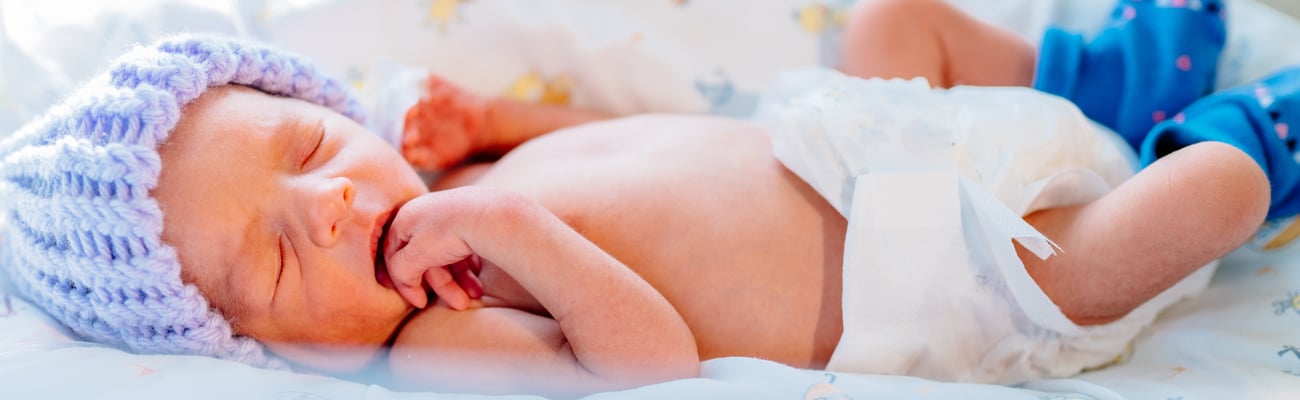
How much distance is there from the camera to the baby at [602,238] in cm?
84

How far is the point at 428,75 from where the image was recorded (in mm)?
1244

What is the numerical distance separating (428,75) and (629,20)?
318 millimetres

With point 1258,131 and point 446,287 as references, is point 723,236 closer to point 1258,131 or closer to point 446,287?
point 446,287

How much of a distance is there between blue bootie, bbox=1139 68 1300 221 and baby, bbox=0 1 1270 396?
2.8 inches

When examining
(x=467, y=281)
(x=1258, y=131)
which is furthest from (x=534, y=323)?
(x=1258, y=131)

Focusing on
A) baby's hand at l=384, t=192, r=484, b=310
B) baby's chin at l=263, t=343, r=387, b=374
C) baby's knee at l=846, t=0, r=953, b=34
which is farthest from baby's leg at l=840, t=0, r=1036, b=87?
baby's chin at l=263, t=343, r=387, b=374

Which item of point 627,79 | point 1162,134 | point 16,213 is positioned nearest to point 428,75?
point 627,79

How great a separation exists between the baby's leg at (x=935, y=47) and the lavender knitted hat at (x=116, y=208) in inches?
30.6

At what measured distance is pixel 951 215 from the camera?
0.94m

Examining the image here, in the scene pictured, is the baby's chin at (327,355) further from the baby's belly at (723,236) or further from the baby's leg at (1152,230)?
the baby's leg at (1152,230)

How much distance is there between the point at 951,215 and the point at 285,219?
657 millimetres

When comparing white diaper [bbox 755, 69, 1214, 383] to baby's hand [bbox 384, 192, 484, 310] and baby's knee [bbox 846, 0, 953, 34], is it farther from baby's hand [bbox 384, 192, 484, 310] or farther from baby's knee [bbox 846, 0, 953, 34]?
baby's hand [bbox 384, 192, 484, 310]

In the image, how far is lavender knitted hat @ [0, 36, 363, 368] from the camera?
80 centimetres

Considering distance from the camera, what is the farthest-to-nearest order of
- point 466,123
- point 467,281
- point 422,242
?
point 466,123
point 467,281
point 422,242
